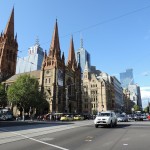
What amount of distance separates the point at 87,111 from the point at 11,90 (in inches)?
2316

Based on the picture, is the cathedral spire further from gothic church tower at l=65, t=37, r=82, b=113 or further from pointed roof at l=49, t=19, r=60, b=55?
pointed roof at l=49, t=19, r=60, b=55

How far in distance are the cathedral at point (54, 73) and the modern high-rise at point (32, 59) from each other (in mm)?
13430

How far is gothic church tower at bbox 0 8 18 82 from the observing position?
94.2m

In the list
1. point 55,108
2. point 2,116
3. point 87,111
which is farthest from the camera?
point 87,111

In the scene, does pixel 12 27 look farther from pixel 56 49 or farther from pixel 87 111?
pixel 87 111

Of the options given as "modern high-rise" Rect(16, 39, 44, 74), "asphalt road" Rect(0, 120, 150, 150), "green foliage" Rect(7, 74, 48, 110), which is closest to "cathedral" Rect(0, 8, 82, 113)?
"green foliage" Rect(7, 74, 48, 110)

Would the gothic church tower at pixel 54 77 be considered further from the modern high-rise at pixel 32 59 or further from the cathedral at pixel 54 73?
the modern high-rise at pixel 32 59

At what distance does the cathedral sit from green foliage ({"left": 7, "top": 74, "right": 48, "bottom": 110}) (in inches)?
437

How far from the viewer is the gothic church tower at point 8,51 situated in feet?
309

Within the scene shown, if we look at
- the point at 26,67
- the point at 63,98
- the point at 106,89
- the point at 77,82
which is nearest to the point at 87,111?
the point at 106,89

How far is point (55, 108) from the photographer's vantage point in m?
76.8

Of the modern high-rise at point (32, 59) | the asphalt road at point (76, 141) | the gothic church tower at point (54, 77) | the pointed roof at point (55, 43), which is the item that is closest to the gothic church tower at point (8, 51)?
the modern high-rise at point (32, 59)

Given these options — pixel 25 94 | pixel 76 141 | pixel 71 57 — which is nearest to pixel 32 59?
pixel 71 57

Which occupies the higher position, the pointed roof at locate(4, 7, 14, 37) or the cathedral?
the pointed roof at locate(4, 7, 14, 37)
